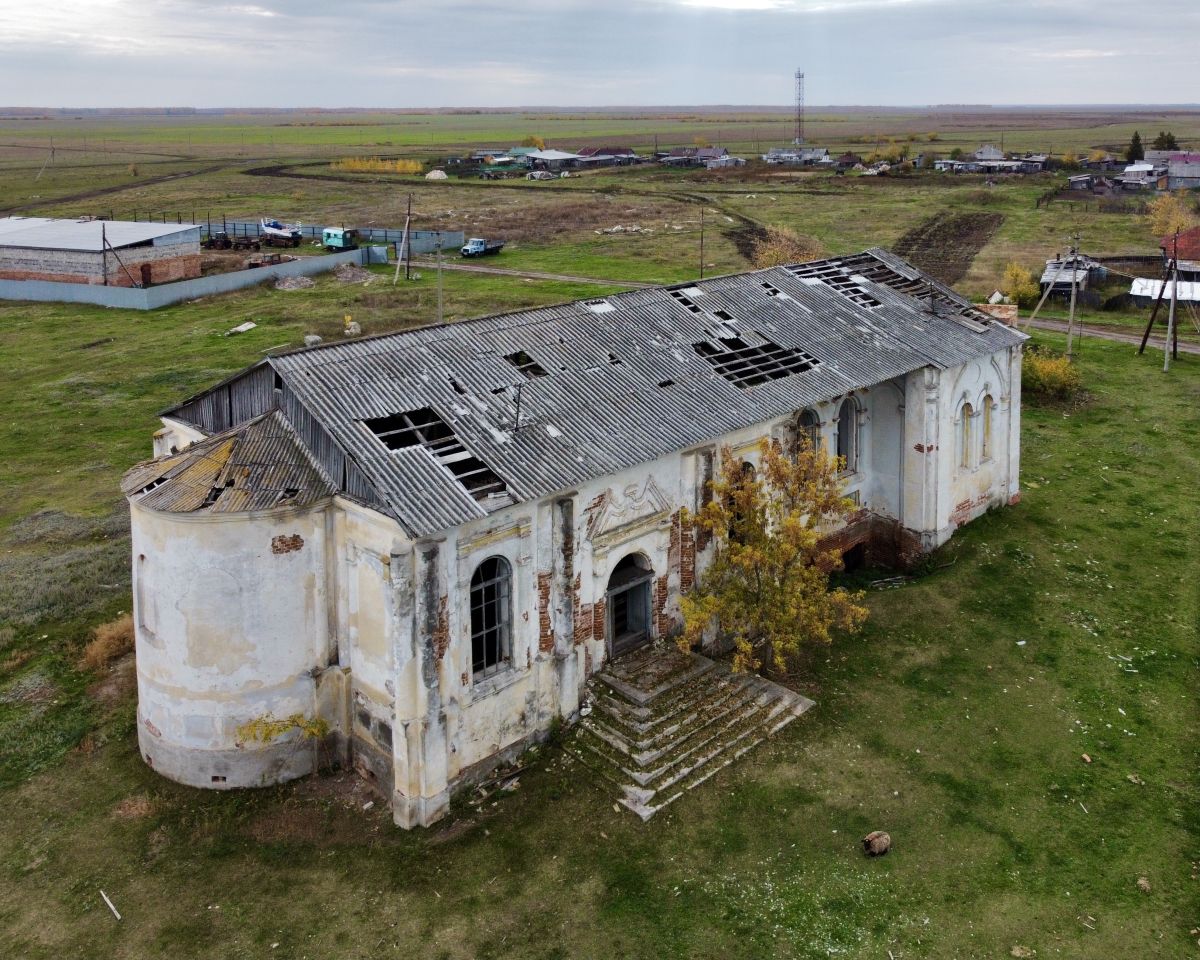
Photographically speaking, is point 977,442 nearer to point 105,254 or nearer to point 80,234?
point 105,254

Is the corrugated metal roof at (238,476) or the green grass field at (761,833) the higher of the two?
the corrugated metal roof at (238,476)

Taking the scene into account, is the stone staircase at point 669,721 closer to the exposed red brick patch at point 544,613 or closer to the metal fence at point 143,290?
the exposed red brick patch at point 544,613

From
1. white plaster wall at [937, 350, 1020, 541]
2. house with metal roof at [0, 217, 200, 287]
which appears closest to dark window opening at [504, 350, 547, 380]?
white plaster wall at [937, 350, 1020, 541]

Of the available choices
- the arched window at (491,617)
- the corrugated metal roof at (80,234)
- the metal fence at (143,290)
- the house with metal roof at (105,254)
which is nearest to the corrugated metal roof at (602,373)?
the arched window at (491,617)

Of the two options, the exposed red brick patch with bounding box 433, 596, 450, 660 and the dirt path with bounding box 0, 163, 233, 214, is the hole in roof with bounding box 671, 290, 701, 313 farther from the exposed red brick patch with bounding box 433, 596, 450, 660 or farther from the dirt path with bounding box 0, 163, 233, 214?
the dirt path with bounding box 0, 163, 233, 214

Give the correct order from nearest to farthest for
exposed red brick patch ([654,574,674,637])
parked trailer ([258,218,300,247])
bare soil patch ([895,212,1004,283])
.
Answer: exposed red brick patch ([654,574,674,637]) < bare soil patch ([895,212,1004,283]) < parked trailer ([258,218,300,247])

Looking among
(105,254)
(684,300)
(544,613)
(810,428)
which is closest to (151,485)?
(544,613)
